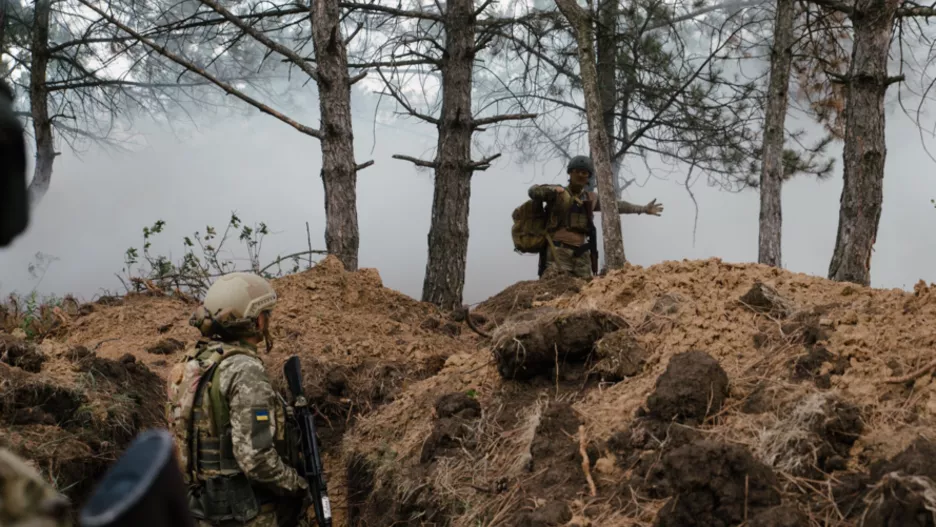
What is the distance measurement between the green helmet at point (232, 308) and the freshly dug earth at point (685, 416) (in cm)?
137

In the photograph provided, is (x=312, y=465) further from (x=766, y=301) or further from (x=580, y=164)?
(x=580, y=164)

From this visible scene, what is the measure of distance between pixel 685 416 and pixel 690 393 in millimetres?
112

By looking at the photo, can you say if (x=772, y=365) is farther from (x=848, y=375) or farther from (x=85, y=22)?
(x=85, y=22)

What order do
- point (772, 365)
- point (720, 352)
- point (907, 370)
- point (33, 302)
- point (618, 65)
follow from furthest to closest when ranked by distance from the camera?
point (618, 65) < point (33, 302) < point (720, 352) < point (772, 365) < point (907, 370)

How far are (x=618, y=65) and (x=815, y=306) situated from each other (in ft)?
30.8

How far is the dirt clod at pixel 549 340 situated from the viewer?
5.06 metres

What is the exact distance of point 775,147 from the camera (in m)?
10.3

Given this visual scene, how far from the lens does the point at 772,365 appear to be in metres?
4.46

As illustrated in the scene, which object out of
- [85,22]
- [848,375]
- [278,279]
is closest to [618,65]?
[278,279]

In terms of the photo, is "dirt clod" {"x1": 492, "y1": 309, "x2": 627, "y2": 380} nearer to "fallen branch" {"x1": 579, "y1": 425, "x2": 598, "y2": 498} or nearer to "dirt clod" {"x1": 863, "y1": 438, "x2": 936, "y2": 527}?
"fallen branch" {"x1": 579, "y1": 425, "x2": 598, "y2": 498}

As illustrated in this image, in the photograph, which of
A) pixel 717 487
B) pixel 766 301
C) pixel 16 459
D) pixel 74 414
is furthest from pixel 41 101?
pixel 16 459

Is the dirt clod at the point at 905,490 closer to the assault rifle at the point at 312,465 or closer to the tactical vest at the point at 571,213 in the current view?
the assault rifle at the point at 312,465

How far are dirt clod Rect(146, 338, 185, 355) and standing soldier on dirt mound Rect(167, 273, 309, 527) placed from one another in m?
3.70

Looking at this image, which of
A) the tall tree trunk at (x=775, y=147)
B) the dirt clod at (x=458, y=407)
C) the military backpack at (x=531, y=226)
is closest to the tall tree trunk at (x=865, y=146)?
the tall tree trunk at (x=775, y=147)
